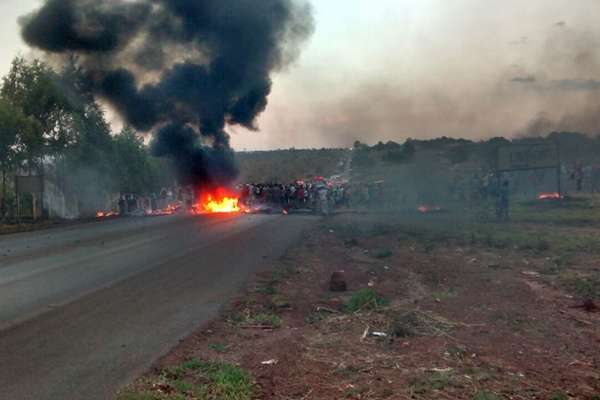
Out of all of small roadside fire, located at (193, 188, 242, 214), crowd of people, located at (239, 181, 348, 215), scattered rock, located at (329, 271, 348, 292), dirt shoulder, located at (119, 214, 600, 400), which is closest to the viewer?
dirt shoulder, located at (119, 214, 600, 400)

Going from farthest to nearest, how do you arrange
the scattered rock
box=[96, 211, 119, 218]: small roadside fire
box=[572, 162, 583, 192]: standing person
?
box=[572, 162, 583, 192]: standing person, box=[96, 211, 119, 218]: small roadside fire, the scattered rock

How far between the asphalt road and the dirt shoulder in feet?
1.73

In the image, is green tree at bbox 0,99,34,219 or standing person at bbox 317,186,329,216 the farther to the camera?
standing person at bbox 317,186,329,216

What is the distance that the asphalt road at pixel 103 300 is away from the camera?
681 centimetres

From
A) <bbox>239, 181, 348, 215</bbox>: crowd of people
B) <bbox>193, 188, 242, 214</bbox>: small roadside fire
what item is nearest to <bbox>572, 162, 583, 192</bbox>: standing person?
<bbox>239, 181, 348, 215</bbox>: crowd of people

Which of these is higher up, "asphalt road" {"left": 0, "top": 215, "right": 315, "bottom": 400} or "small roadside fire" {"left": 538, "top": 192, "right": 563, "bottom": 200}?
"small roadside fire" {"left": 538, "top": 192, "right": 563, "bottom": 200}

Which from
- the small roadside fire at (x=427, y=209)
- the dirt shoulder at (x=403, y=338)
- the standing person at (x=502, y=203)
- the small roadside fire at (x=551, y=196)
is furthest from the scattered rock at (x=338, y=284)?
the small roadside fire at (x=551, y=196)

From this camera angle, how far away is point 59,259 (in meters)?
17.0

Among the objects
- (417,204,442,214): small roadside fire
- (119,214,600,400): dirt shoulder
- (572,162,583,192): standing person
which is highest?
(572,162,583,192): standing person

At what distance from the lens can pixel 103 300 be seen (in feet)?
36.2

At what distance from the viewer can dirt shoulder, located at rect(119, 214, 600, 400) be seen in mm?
6281

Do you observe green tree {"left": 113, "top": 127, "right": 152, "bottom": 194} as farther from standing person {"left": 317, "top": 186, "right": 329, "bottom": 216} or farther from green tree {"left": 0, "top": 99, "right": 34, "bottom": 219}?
standing person {"left": 317, "top": 186, "right": 329, "bottom": 216}

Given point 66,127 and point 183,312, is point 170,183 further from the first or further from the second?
point 183,312

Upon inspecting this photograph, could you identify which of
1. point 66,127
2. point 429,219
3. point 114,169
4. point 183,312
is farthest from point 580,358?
point 114,169
